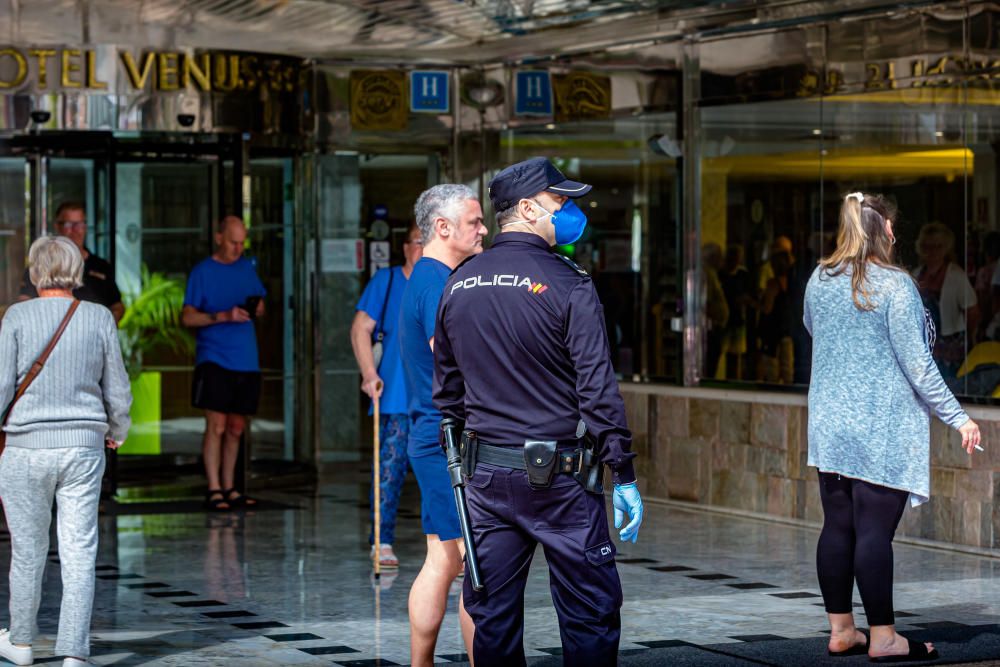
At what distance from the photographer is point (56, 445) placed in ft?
21.1

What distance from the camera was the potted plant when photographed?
12.6m

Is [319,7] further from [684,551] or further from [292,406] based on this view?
[684,551]

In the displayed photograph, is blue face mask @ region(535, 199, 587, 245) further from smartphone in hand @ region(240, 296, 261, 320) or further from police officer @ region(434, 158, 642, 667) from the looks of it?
smartphone in hand @ region(240, 296, 261, 320)

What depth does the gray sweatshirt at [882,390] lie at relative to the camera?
21.2 ft

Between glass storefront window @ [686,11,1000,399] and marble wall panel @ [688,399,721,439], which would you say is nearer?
glass storefront window @ [686,11,1000,399]

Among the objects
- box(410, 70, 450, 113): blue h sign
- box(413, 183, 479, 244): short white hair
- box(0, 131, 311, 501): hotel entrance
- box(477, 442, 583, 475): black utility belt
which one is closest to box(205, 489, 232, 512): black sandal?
box(0, 131, 311, 501): hotel entrance

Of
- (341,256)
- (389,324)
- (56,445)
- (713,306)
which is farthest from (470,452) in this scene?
(341,256)

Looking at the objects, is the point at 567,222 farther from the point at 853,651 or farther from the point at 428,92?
the point at 428,92

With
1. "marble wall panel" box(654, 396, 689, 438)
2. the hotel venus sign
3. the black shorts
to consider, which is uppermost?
the hotel venus sign

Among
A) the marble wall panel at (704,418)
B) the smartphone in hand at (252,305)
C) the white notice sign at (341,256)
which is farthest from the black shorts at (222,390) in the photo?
the marble wall panel at (704,418)

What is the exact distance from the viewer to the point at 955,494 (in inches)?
376

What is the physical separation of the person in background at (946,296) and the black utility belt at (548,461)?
5.61m

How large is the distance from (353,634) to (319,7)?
6051 mm

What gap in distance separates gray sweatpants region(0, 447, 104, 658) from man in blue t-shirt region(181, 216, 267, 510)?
486 centimetres
